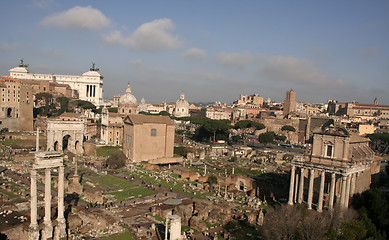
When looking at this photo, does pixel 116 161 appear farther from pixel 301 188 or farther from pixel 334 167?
pixel 334 167

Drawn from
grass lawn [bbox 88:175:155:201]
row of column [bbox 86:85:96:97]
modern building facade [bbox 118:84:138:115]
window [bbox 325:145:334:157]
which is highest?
row of column [bbox 86:85:96:97]

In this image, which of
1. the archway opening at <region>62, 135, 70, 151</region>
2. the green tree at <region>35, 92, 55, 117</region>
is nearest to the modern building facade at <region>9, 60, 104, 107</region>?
the green tree at <region>35, 92, 55, 117</region>

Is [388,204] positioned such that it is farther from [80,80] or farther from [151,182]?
[80,80]

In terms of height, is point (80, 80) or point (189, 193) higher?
point (80, 80)

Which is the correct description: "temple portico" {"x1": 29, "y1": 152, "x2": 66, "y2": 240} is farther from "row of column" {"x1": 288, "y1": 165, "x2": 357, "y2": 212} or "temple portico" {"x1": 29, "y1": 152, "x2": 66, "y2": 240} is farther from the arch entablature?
the arch entablature

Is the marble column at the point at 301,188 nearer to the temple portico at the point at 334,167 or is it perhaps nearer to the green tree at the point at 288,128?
the temple portico at the point at 334,167

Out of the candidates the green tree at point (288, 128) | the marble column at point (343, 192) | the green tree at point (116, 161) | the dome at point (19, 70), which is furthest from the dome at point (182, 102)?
the marble column at point (343, 192)

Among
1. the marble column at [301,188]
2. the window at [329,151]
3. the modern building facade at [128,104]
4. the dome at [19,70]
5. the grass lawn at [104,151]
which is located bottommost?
the grass lawn at [104,151]

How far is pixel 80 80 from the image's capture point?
336 feet

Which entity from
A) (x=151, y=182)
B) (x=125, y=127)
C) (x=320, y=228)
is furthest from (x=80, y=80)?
(x=320, y=228)

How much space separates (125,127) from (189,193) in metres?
21.3

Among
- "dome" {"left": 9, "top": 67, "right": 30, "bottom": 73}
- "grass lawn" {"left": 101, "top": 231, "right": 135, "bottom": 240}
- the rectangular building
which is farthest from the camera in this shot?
"dome" {"left": 9, "top": 67, "right": 30, "bottom": 73}

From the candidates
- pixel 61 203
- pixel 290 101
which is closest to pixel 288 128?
pixel 290 101

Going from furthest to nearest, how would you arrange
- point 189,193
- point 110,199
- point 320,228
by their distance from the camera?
point 189,193, point 110,199, point 320,228
